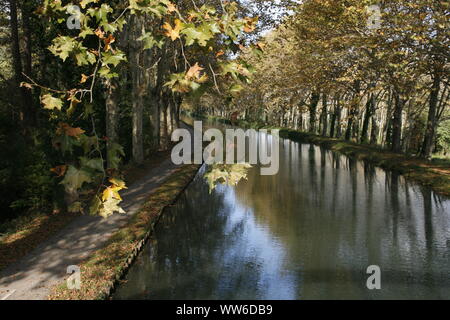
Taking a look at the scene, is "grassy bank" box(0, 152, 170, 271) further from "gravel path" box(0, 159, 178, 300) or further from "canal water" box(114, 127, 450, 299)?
"canal water" box(114, 127, 450, 299)

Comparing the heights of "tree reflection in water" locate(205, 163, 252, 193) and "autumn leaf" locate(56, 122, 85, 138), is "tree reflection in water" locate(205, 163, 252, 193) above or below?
below

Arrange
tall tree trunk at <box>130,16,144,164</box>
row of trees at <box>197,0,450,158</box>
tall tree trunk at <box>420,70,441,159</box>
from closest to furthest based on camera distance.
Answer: row of trees at <box>197,0,450,158</box>, tall tree trunk at <box>130,16,144,164</box>, tall tree trunk at <box>420,70,441,159</box>

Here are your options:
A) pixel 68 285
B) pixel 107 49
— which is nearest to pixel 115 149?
pixel 107 49

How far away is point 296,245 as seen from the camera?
13.3 m

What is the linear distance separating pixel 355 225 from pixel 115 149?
1345 centimetres

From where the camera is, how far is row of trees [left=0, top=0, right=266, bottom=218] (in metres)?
3.57

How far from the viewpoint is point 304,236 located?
46.8ft

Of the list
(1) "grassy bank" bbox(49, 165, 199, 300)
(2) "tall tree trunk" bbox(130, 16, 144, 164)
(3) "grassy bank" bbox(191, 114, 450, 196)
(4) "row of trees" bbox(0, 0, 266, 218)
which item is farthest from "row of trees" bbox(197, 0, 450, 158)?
(1) "grassy bank" bbox(49, 165, 199, 300)

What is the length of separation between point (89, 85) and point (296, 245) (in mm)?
7683

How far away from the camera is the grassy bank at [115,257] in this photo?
8.87 meters

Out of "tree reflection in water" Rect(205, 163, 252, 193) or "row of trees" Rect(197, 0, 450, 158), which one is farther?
"row of trees" Rect(197, 0, 450, 158)

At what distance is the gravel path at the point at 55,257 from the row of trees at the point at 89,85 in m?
1.55

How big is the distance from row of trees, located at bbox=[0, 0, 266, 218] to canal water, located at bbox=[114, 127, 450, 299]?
292 centimetres
